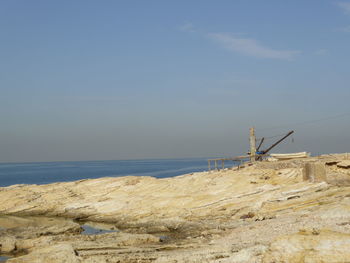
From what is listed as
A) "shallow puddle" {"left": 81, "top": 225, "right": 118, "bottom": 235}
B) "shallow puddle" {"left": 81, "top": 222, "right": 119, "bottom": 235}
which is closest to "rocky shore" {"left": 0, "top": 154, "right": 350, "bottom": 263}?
"shallow puddle" {"left": 81, "top": 222, "right": 119, "bottom": 235}

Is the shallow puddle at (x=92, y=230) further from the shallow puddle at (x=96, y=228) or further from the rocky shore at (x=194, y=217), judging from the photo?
the rocky shore at (x=194, y=217)

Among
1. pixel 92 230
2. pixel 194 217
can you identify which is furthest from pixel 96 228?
pixel 194 217

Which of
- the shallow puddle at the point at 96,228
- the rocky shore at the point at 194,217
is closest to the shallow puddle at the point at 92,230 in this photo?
the shallow puddle at the point at 96,228

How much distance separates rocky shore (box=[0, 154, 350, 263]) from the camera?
17750 millimetres

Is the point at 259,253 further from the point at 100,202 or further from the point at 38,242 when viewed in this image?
the point at 100,202

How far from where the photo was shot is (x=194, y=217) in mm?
32812

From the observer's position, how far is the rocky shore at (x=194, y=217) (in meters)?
17.8

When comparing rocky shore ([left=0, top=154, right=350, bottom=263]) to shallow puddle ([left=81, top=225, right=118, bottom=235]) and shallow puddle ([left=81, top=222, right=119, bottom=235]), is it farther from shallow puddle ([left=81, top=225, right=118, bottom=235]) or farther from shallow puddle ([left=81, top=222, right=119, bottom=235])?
shallow puddle ([left=81, top=225, right=118, bottom=235])

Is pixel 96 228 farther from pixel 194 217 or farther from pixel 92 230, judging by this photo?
pixel 194 217

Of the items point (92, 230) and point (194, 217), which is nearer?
point (194, 217)

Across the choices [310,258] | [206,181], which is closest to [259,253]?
[310,258]

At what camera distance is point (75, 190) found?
4906 centimetres

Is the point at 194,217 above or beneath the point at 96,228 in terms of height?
above

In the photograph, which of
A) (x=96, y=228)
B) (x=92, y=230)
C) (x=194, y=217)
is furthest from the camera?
(x=96, y=228)
